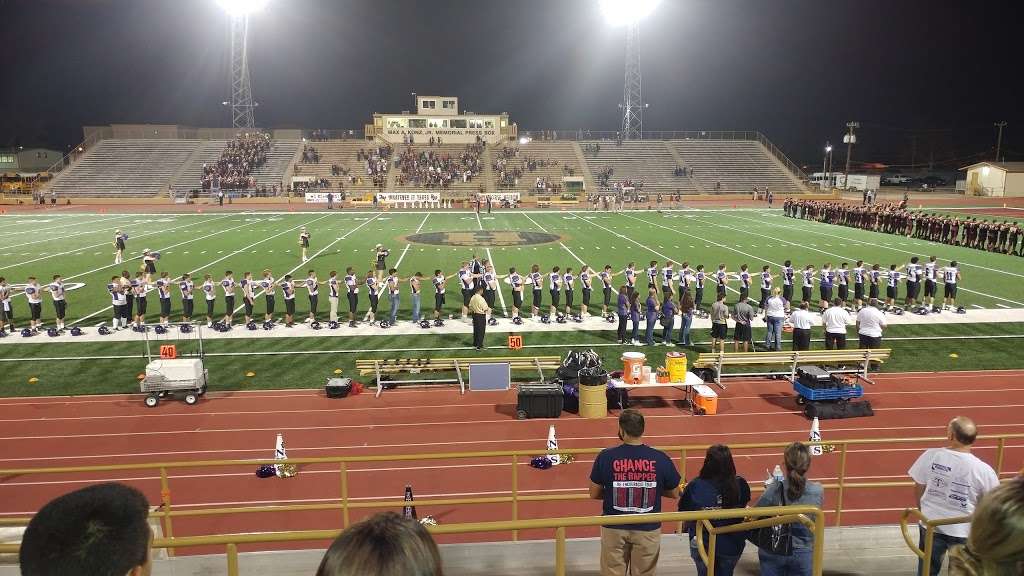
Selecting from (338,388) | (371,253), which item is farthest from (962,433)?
(371,253)

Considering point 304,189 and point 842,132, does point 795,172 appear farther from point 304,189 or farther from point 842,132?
point 842,132

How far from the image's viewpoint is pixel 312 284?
17.9 meters

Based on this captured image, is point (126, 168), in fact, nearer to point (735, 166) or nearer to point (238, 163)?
point (238, 163)

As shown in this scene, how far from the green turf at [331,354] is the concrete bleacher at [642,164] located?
49.1 meters

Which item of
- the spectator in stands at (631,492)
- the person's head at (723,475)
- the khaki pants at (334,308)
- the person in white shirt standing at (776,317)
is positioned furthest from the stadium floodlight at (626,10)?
the spectator in stands at (631,492)

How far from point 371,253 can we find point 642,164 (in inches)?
1907

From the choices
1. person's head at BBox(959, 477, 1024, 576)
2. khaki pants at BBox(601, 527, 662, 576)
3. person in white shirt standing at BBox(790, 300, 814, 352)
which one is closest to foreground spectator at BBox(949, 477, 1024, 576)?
person's head at BBox(959, 477, 1024, 576)

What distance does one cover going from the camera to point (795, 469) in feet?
14.9

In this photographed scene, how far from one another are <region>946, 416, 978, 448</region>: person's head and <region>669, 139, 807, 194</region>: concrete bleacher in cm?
6426

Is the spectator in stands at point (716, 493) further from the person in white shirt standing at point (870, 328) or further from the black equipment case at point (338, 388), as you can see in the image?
the person in white shirt standing at point (870, 328)

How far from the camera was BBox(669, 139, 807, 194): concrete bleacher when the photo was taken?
66.8 metres

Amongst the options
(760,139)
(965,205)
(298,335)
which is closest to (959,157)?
(760,139)

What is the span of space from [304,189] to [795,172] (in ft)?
170

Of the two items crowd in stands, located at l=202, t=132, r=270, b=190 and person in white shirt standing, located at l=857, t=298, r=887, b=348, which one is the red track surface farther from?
crowd in stands, located at l=202, t=132, r=270, b=190
